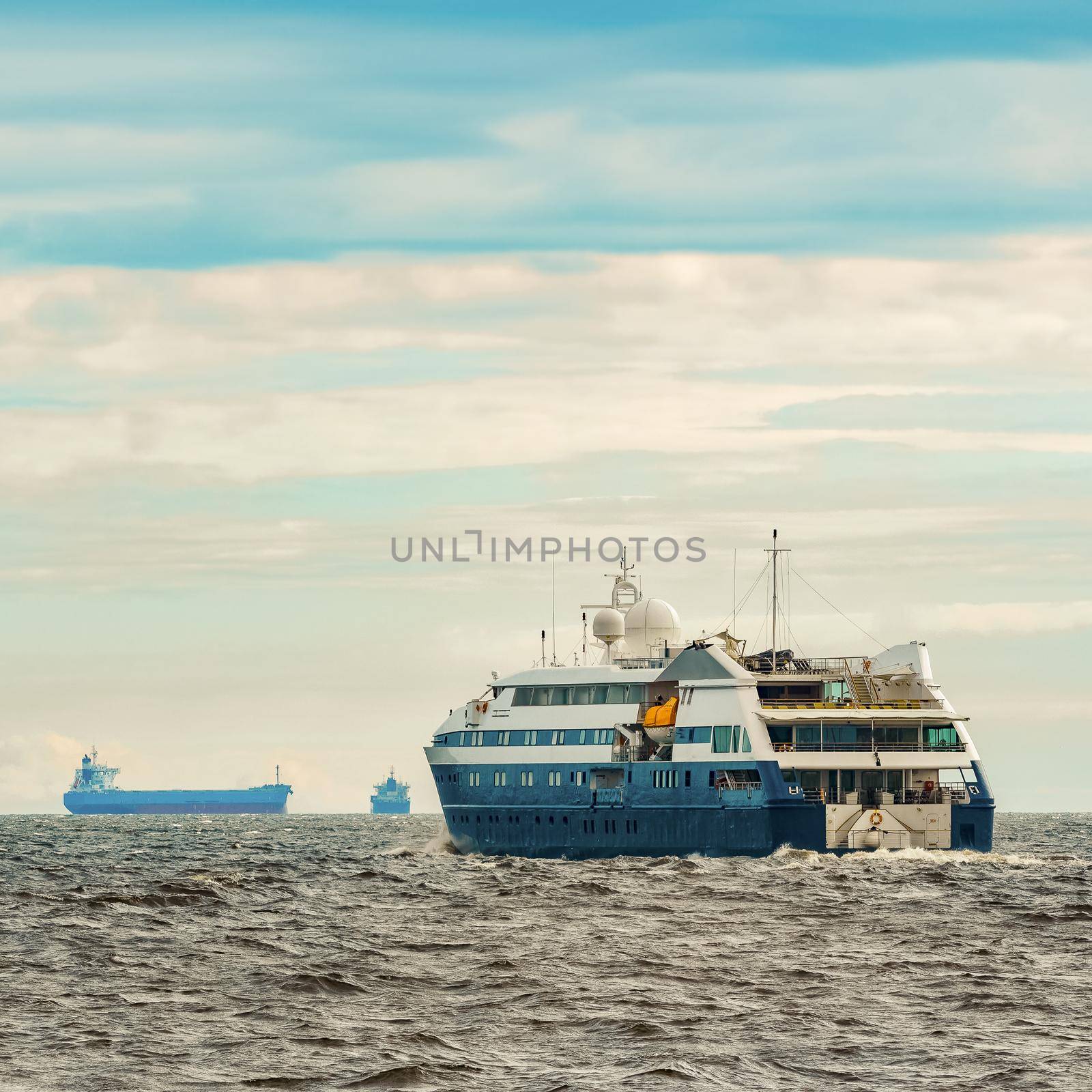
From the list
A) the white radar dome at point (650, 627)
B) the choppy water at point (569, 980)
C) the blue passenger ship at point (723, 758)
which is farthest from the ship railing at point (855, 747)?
the white radar dome at point (650, 627)

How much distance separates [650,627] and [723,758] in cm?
1800

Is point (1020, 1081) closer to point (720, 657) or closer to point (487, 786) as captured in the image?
point (720, 657)

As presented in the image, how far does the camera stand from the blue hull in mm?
69875

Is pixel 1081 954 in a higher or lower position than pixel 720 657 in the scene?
lower

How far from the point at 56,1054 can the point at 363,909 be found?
90.3ft

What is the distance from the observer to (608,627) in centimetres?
8962

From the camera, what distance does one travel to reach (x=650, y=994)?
3659 centimetres

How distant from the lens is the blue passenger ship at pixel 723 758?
233ft

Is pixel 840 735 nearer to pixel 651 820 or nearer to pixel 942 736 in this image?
pixel 942 736

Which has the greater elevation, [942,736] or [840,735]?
[942,736]

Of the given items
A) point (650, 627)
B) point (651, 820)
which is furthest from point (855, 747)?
point (650, 627)

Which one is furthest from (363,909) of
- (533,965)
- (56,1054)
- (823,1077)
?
(823,1077)

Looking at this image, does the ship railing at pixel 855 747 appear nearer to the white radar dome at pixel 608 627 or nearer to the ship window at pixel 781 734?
the ship window at pixel 781 734

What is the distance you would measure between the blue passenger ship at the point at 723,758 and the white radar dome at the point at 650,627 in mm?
3731
